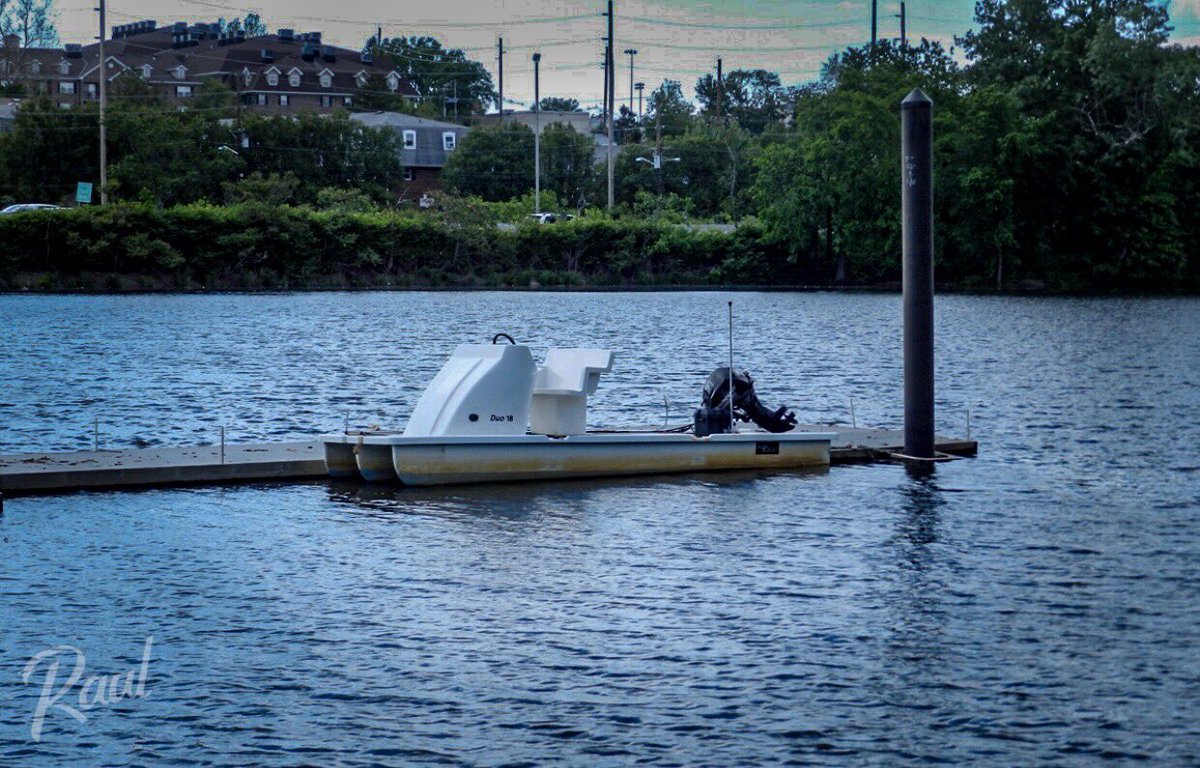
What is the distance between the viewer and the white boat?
24.0 m

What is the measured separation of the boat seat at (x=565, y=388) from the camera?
80.1 feet

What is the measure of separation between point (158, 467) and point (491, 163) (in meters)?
116

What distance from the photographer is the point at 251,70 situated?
590 feet

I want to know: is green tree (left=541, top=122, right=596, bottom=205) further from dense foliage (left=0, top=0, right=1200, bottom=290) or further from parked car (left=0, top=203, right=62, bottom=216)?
parked car (left=0, top=203, right=62, bottom=216)

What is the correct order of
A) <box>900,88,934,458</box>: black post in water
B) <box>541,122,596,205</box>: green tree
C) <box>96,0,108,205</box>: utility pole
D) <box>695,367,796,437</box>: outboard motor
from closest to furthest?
<box>900,88,934,458</box>: black post in water
<box>695,367,796,437</box>: outboard motor
<box>96,0,108,205</box>: utility pole
<box>541,122,596,205</box>: green tree

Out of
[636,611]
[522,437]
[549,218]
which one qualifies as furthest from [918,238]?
[549,218]

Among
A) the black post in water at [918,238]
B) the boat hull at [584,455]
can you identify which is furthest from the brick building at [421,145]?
the black post in water at [918,238]

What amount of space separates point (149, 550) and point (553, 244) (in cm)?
9325

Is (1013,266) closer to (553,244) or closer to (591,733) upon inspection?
(553,244)

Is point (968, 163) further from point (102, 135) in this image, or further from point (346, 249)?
point (102, 135)

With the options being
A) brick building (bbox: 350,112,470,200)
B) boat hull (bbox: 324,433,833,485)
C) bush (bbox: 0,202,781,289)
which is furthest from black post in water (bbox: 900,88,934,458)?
brick building (bbox: 350,112,470,200)

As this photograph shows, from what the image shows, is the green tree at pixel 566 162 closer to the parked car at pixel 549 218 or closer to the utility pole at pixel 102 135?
the parked car at pixel 549 218

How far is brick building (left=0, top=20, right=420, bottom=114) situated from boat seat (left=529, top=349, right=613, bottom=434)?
481ft

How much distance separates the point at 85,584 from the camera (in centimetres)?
1831
